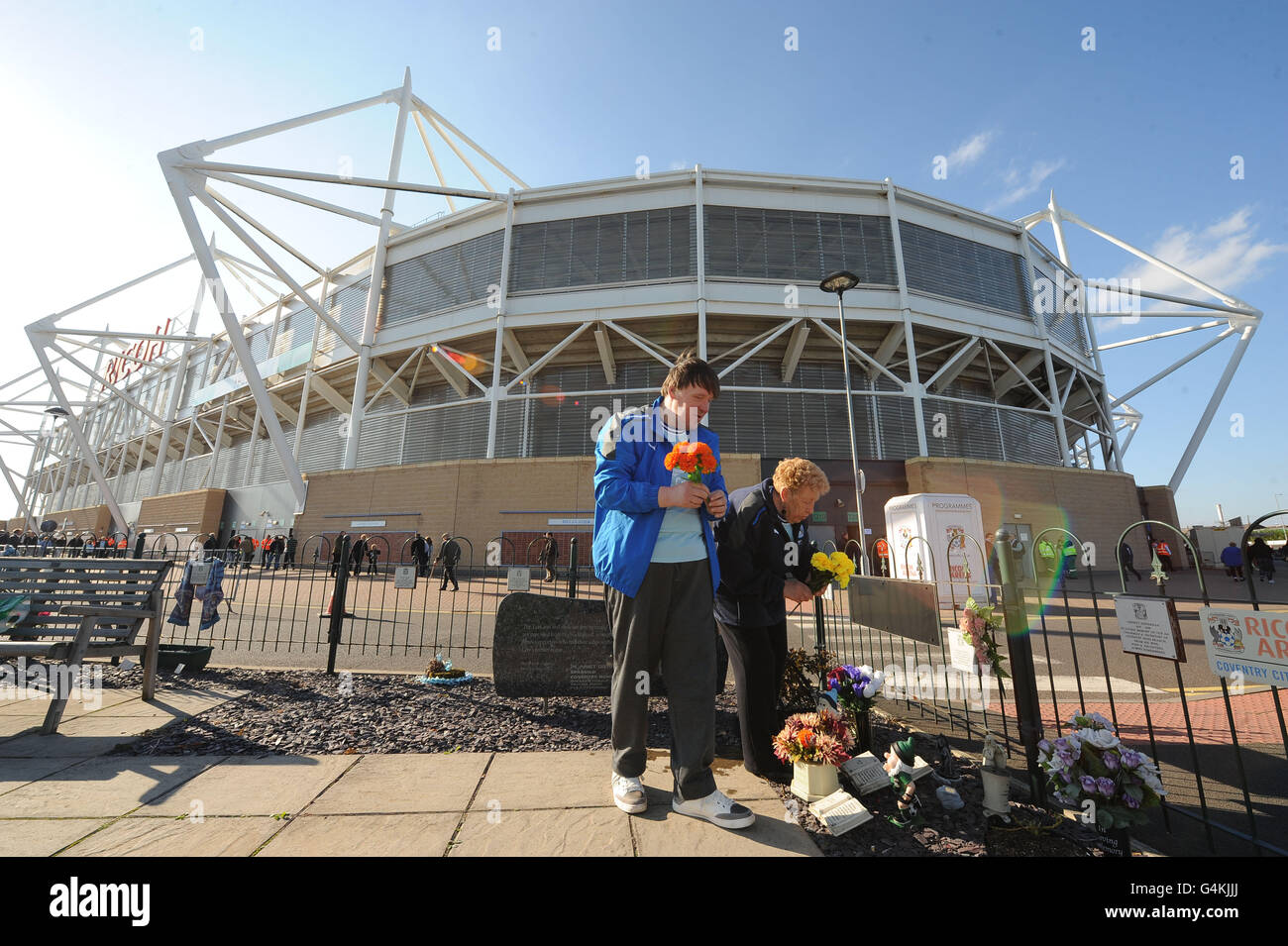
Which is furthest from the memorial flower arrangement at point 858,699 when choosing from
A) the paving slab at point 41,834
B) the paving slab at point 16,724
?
the paving slab at point 16,724

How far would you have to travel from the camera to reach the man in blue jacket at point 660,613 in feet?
7.36

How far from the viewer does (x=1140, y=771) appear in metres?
1.93

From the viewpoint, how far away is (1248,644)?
188 cm

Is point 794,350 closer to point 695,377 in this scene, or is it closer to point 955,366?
point 955,366

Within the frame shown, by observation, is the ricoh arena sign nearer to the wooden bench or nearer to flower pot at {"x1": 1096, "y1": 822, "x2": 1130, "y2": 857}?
the wooden bench

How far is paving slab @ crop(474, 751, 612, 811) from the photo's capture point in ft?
7.60

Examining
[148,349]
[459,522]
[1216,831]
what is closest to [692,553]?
[1216,831]

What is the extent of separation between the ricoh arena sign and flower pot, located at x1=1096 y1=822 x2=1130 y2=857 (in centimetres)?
5778

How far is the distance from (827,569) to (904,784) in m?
1.11

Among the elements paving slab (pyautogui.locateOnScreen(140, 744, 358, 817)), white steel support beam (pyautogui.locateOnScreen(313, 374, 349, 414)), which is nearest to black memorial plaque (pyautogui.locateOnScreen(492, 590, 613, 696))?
paving slab (pyautogui.locateOnScreen(140, 744, 358, 817))

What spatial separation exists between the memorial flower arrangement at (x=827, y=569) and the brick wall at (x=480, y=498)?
13.9 meters

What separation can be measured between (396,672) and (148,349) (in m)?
61.1

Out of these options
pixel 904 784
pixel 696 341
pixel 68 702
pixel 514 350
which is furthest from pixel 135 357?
pixel 904 784
